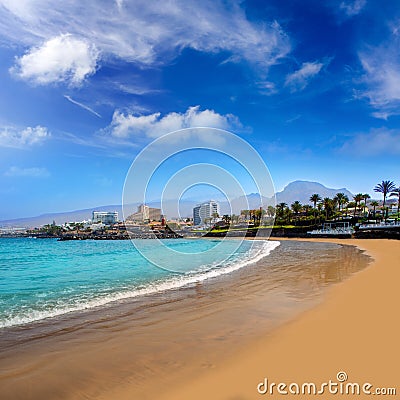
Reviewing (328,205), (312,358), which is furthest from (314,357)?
(328,205)

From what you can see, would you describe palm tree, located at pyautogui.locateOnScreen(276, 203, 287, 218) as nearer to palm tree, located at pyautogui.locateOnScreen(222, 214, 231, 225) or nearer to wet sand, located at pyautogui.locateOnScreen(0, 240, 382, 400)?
palm tree, located at pyautogui.locateOnScreen(222, 214, 231, 225)

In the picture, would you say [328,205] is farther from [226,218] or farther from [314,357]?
[314,357]

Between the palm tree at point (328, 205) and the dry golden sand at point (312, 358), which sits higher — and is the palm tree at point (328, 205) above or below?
above

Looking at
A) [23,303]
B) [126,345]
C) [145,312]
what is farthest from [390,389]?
[23,303]

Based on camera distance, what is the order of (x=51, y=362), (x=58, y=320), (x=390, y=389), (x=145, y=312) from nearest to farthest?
(x=390, y=389)
(x=51, y=362)
(x=58, y=320)
(x=145, y=312)

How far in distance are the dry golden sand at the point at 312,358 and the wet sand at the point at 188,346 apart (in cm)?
2

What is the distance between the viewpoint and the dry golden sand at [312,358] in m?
3.85

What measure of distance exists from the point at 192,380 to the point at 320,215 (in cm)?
8029

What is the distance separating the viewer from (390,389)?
11.9 ft

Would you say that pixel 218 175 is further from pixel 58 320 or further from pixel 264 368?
pixel 264 368

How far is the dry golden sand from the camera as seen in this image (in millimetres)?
3848

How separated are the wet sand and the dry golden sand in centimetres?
2

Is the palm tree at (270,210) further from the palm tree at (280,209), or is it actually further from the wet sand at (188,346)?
the wet sand at (188,346)

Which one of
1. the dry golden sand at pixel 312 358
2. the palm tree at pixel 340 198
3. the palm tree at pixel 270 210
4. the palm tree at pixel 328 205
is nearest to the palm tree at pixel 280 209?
the palm tree at pixel 270 210
